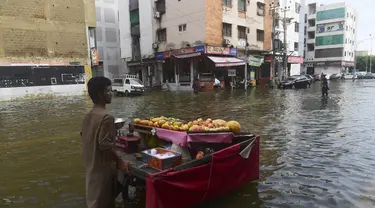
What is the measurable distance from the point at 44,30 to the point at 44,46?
1.46 metres

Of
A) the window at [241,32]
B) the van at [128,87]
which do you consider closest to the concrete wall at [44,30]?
the van at [128,87]

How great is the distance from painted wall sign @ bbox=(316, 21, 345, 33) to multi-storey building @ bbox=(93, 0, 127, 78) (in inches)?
1982

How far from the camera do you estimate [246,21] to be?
3506 centimetres

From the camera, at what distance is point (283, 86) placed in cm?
A: 3070

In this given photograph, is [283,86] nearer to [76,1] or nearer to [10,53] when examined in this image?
[76,1]

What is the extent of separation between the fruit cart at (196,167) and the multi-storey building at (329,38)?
69.2 meters

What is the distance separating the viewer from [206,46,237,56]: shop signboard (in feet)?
96.9

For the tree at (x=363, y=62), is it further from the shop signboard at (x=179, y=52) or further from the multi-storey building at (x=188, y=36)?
the shop signboard at (x=179, y=52)

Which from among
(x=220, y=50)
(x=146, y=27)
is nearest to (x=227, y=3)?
(x=220, y=50)

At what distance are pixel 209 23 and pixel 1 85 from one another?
67.8 ft

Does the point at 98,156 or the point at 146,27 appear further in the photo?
the point at 146,27

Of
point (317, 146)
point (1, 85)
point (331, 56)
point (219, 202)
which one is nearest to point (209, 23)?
point (1, 85)

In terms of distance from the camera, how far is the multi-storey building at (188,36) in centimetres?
3044

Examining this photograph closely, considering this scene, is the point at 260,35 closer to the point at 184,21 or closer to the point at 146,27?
the point at 184,21
